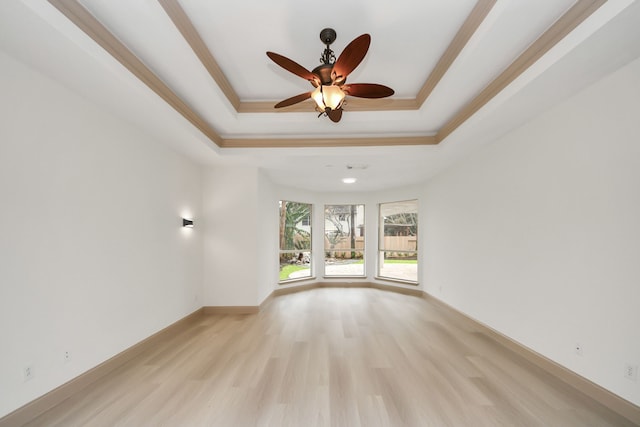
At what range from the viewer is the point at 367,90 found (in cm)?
200

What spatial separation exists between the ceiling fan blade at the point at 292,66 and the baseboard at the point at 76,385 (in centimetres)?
297

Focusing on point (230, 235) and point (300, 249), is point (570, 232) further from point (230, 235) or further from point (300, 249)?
point (300, 249)

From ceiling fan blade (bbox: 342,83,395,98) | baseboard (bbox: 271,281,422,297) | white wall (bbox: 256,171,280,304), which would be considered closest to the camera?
ceiling fan blade (bbox: 342,83,395,98)

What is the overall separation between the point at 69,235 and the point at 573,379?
4.44 metres

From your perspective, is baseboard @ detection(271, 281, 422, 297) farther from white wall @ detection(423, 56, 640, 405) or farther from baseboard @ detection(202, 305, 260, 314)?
white wall @ detection(423, 56, 640, 405)

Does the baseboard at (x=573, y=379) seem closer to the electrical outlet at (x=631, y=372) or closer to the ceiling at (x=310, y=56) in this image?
the electrical outlet at (x=631, y=372)

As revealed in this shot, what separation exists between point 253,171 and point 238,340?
2.54 m

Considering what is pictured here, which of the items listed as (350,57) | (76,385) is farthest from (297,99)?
(76,385)

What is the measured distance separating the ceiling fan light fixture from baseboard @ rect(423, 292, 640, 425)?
3038 millimetres

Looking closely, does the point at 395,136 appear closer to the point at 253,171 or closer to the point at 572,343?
the point at 253,171

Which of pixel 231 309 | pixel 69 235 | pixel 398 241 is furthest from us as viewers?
pixel 398 241

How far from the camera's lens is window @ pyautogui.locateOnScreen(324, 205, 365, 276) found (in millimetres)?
6566

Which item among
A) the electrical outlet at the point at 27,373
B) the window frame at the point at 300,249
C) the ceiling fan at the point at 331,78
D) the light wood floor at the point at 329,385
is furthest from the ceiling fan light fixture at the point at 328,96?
the window frame at the point at 300,249

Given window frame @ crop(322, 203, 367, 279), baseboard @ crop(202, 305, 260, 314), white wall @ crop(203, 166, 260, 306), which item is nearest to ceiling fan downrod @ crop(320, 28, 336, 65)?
white wall @ crop(203, 166, 260, 306)
